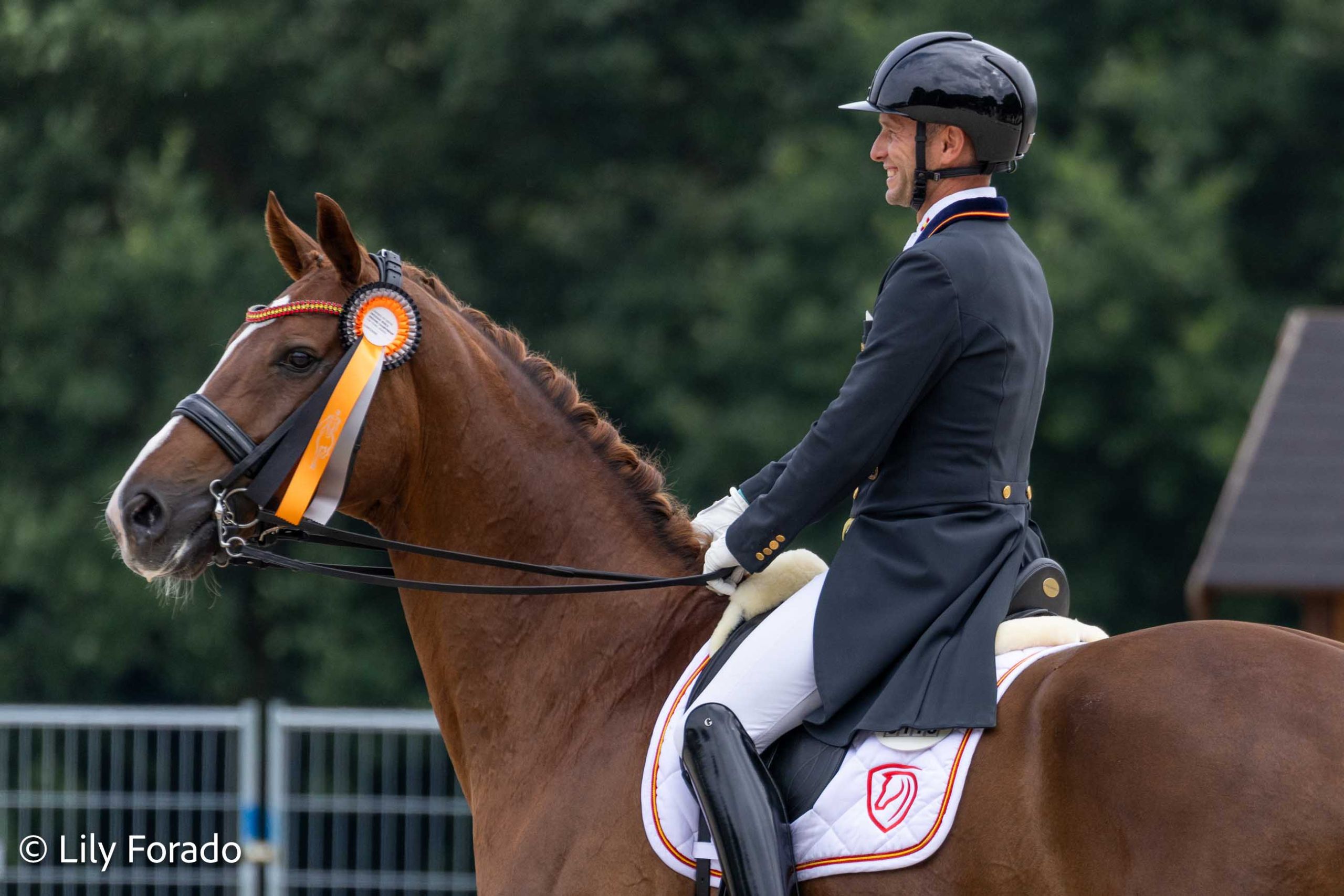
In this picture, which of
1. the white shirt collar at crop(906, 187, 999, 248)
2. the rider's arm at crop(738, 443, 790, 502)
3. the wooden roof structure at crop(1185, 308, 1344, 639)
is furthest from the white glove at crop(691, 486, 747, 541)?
the wooden roof structure at crop(1185, 308, 1344, 639)

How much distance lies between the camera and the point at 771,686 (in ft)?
10.8

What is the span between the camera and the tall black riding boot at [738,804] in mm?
3111

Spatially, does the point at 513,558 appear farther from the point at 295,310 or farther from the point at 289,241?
the point at 289,241

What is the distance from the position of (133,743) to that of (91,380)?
Answer: 7909mm

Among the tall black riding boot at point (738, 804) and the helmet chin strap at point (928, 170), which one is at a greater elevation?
the helmet chin strap at point (928, 170)

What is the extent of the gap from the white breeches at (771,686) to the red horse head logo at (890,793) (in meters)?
0.23

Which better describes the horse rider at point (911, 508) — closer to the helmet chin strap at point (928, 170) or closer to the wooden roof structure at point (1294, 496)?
the helmet chin strap at point (928, 170)

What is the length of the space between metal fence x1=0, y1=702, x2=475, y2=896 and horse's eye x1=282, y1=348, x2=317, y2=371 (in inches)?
168

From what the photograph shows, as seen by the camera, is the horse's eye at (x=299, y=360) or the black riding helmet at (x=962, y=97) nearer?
the black riding helmet at (x=962, y=97)

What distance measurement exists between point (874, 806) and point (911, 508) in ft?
2.14

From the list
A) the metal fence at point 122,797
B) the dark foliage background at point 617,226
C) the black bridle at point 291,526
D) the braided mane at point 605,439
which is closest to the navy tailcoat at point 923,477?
the black bridle at point 291,526

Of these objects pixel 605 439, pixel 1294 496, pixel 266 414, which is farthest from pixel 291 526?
pixel 1294 496

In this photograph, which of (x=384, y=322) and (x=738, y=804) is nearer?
(x=738, y=804)

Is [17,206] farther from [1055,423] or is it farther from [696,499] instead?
[1055,423]
